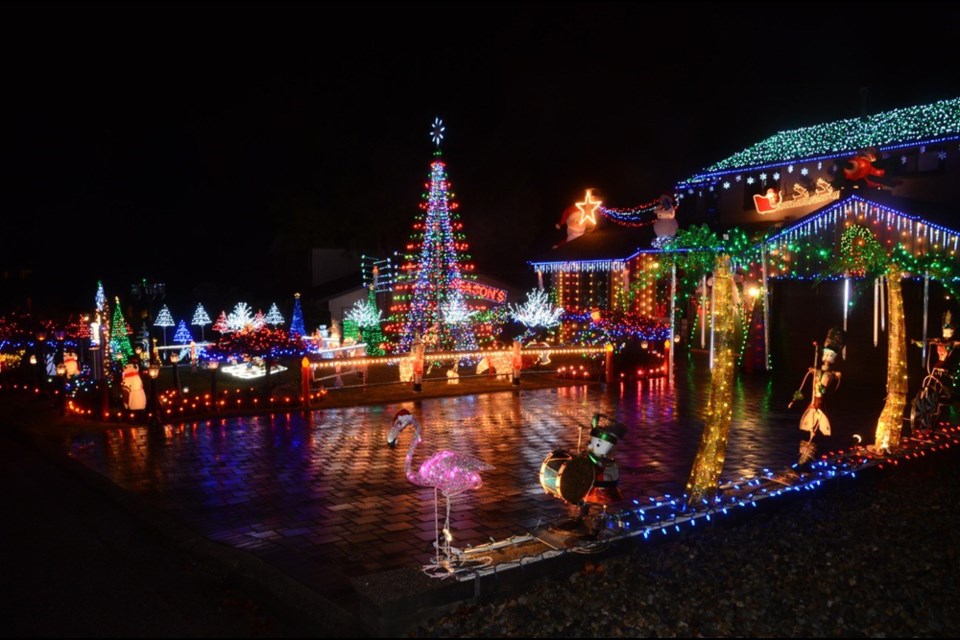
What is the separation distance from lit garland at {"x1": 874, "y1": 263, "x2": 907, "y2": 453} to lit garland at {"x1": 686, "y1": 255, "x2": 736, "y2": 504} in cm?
343

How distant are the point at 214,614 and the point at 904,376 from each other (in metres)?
8.73

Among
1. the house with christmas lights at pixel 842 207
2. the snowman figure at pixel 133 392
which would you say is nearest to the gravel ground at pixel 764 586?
the house with christmas lights at pixel 842 207

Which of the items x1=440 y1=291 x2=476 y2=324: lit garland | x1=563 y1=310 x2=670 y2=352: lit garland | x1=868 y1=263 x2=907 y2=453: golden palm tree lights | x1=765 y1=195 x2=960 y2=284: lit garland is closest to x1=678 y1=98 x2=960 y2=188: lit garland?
x1=765 y1=195 x2=960 y2=284: lit garland

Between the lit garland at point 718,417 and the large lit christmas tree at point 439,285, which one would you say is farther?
the large lit christmas tree at point 439,285

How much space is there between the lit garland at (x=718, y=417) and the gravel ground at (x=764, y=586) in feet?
1.40

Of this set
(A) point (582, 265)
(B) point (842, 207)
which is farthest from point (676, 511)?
(A) point (582, 265)

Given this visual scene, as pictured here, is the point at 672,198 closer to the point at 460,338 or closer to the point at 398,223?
the point at 460,338

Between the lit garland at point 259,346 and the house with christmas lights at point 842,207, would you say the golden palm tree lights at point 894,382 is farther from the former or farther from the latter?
the lit garland at point 259,346

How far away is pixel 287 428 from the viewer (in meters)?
12.8

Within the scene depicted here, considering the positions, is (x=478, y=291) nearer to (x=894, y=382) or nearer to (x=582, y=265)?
(x=582, y=265)

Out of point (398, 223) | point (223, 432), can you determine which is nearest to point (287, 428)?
point (223, 432)

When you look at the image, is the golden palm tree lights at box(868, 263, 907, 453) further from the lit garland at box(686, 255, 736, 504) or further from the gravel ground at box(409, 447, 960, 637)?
the lit garland at box(686, 255, 736, 504)

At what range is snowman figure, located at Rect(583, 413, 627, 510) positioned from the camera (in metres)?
6.09

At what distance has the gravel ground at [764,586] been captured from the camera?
502 cm
